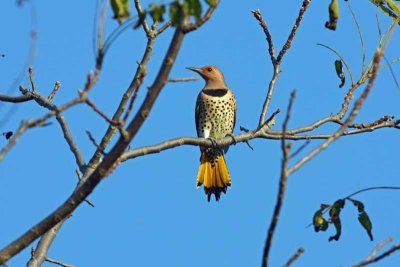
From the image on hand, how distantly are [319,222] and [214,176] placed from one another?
15.0ft

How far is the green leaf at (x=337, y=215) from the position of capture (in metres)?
3.08

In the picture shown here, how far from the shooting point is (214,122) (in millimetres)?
8078

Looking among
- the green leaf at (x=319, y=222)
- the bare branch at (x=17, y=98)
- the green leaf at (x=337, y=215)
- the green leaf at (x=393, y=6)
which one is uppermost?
the green leaf at (x=393, y=6)

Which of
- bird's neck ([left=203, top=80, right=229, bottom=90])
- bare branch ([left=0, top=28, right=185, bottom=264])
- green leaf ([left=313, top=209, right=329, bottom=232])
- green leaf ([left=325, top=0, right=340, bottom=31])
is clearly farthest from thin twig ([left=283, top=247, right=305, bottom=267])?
bird's neck ([left=203, top=80, right=229, bottom=90])

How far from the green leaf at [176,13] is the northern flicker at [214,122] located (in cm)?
504

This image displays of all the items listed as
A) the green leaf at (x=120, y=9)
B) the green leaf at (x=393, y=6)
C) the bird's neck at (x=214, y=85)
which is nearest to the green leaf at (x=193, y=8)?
the green leaf at (x=120, y=9)

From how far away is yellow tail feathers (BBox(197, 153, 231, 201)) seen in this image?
24.3 ft

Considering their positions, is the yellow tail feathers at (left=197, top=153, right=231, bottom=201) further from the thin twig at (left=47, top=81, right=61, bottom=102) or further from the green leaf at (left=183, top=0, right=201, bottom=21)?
the green leaf at (left=183, top=0, right=201, bottom=21)

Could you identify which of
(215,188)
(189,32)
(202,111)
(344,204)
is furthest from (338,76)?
(202,111)

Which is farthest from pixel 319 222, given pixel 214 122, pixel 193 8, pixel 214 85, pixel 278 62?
pixel 214 85

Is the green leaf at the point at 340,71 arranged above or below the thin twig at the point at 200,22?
above

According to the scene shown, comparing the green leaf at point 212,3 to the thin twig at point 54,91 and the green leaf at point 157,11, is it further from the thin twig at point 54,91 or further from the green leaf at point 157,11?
the thin twig at point 54,91

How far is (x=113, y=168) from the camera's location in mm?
2402

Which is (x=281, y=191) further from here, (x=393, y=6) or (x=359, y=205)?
(x=393, y=6)
